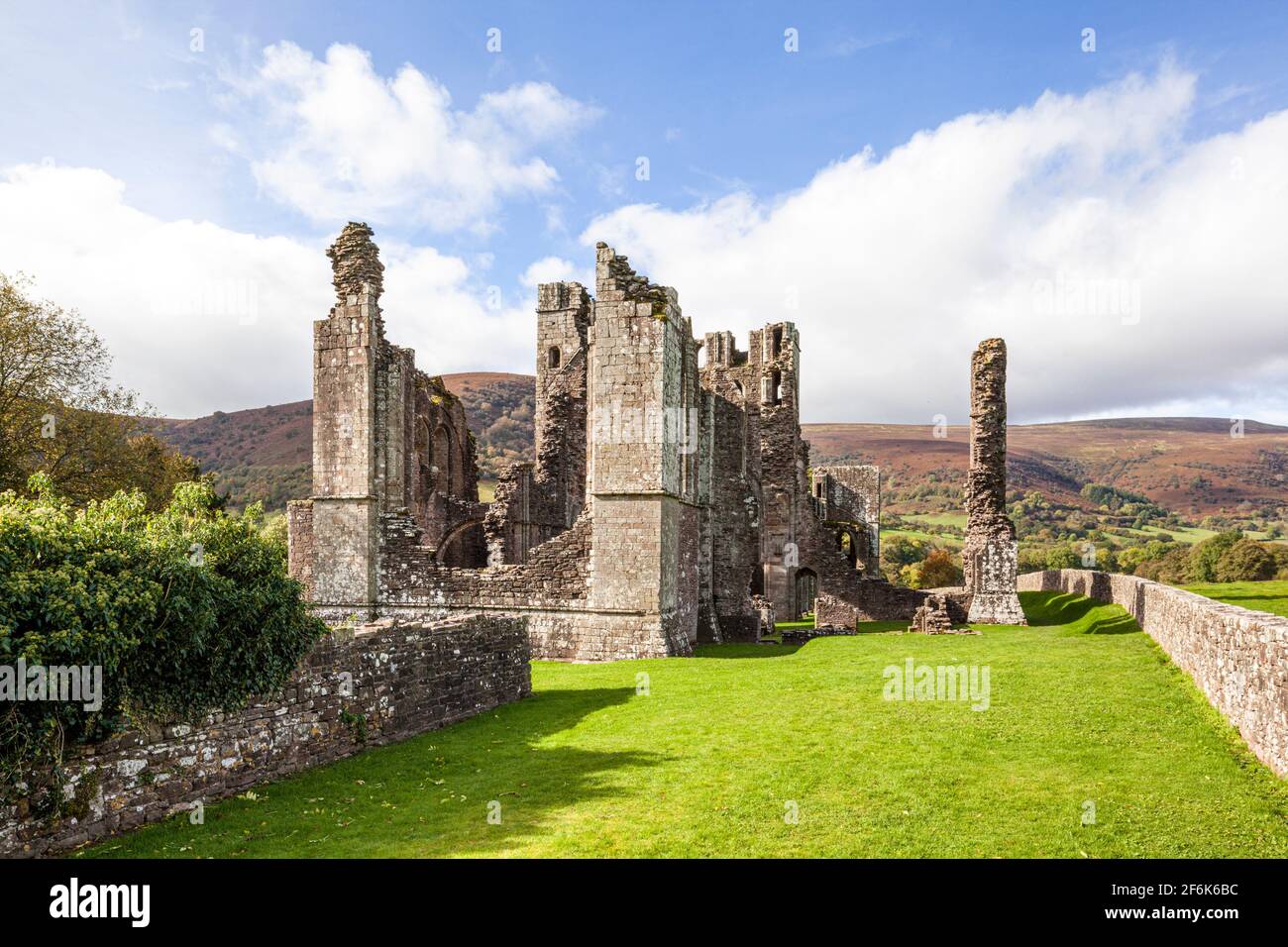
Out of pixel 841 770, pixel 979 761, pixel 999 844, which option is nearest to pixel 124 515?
pixel 841 770

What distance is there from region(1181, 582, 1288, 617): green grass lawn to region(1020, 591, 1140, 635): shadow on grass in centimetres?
221

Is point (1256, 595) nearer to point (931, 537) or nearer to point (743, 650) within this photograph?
point (743, 650)

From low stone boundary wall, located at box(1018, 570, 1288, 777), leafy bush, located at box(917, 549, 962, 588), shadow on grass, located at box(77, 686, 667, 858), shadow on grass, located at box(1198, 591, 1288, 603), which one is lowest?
leafy bush, located at box(917, 549, 962, 588)

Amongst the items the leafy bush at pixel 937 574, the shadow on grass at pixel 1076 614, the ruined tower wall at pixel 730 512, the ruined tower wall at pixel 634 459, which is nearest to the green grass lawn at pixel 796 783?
the ruined tower wall at pixel 634 459

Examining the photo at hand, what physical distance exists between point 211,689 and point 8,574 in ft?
7.13

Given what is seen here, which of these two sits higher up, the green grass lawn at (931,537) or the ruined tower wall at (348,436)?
the ruined tower wall at (348,436)

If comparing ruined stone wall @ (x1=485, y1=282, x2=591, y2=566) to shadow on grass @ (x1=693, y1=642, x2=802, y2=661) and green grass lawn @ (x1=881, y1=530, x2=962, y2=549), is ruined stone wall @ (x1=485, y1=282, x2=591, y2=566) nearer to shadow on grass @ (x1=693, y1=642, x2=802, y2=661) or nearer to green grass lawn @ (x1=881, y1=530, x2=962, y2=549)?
shadow on grass @ (x1=693, y1=642, x2=802, y2=661)

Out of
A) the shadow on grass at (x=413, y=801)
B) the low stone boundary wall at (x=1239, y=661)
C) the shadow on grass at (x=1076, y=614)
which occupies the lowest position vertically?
the shadow on grass at (x=1076, y=614)

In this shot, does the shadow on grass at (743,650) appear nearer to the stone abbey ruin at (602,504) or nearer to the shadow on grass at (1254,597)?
the stone abbey ruin at (602,504)

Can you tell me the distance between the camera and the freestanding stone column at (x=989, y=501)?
24828 millimetres

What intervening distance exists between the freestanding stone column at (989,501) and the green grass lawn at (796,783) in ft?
39.7

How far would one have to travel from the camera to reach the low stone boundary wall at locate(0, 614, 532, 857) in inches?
258

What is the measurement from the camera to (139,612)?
6.73 m

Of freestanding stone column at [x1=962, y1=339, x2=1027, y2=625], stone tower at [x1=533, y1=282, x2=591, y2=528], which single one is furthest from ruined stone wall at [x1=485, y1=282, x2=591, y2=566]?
freestanding stone column at [x1=962, y1=339, x2=1027, y2=625]
